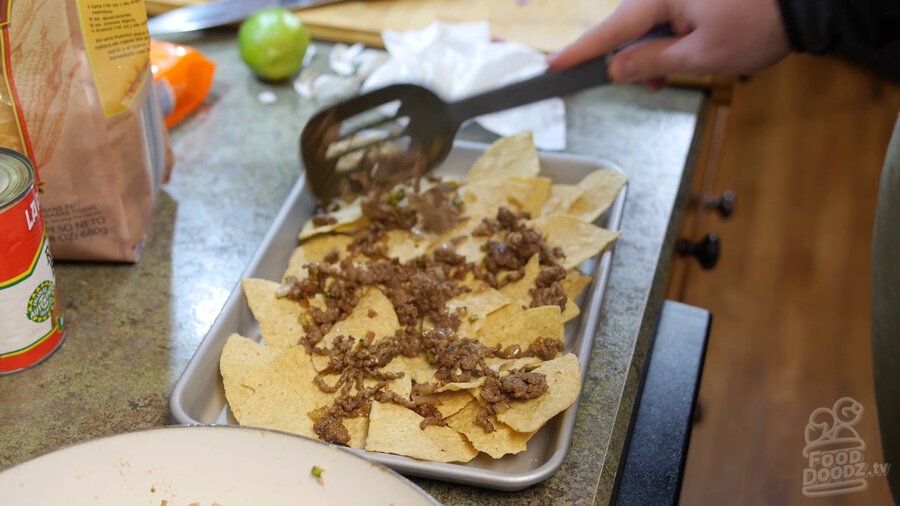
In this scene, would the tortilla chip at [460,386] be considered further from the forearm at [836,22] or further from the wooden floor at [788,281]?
the wooden floor at [788,281]

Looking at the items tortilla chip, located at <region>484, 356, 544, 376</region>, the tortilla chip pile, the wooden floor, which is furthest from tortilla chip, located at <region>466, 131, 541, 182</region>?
the wooden floor

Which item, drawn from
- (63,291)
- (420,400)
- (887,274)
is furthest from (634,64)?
(63,291)

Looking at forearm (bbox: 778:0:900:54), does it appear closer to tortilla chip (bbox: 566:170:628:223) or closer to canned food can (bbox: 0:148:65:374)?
tortilla chip (bbox: 566:170:628:223)

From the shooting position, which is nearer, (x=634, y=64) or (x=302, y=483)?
(x=302, y=483)

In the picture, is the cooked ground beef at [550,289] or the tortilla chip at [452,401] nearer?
the tortilla chip at [452,401]

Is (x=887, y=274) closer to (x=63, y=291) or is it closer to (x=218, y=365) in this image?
(x=218, y=365)

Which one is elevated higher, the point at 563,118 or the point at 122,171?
the point at 122,171

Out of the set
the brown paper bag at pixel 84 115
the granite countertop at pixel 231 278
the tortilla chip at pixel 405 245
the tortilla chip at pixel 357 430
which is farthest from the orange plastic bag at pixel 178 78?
the tortilla chip at pixel 357 430
